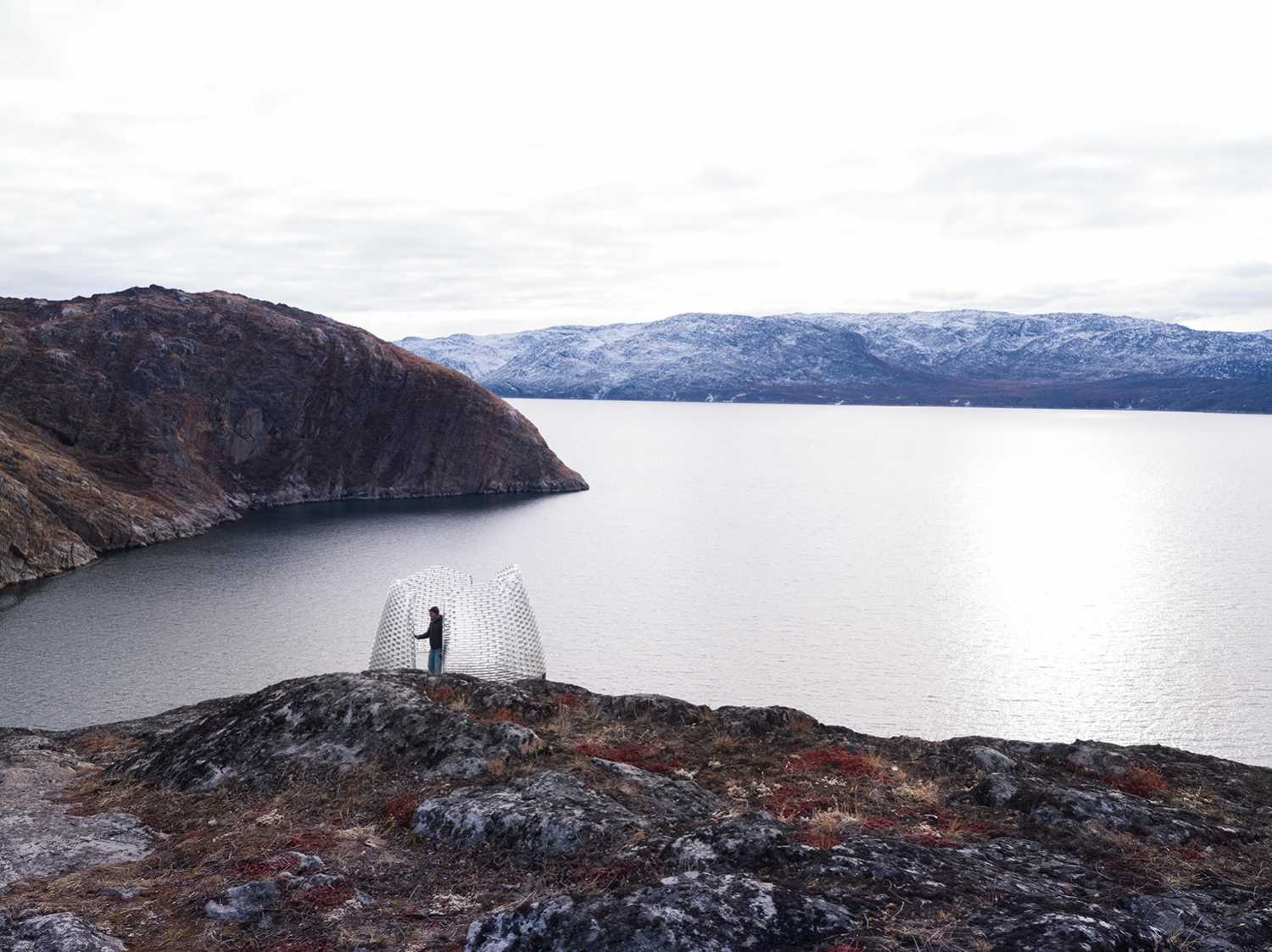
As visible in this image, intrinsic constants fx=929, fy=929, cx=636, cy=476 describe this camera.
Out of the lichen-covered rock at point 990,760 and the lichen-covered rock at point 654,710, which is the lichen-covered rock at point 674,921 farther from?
the lichen-covered rock at point 654,710

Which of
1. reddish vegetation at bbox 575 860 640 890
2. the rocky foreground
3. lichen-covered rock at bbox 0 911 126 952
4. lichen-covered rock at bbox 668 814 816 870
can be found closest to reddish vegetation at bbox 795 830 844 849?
the rocky foreground

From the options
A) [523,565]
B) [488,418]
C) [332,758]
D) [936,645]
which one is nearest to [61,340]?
[488,418]

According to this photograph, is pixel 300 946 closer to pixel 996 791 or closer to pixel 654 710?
pixel 996 791

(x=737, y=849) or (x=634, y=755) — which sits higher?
(x=737, y=849)

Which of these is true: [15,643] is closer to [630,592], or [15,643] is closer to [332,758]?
[630,592]

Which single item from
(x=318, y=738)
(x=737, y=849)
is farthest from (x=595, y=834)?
(x=318, y=738)

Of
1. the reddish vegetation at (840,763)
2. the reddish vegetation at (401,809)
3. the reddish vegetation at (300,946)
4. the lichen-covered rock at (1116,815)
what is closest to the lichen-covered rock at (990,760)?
the lichen-covered rock at (1116,815)

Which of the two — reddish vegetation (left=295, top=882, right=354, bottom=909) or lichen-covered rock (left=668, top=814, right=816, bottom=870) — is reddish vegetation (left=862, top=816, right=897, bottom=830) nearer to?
lichen-covered rock (left=668, top=814, right=816, bottom=870)
